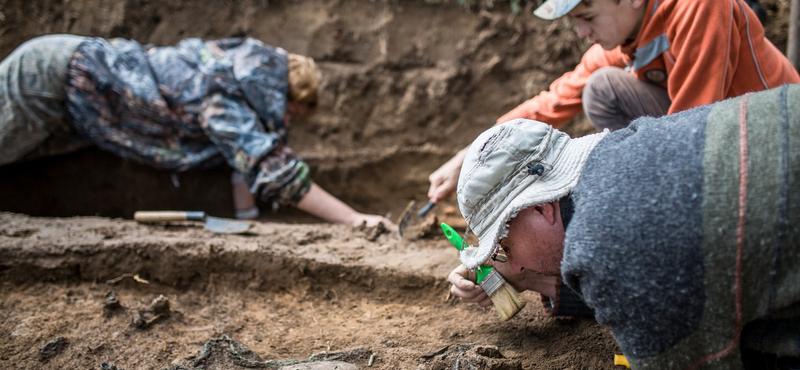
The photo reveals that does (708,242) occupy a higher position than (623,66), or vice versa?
(708,242)

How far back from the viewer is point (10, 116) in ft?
10.6

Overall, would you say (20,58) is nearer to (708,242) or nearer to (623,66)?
(623,66)

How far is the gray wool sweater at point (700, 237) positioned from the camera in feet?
3.22

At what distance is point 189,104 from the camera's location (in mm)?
3381

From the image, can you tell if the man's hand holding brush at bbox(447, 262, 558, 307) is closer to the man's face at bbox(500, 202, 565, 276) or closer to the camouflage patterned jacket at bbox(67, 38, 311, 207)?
the man's face at bbox(500, 202, 565, 276)

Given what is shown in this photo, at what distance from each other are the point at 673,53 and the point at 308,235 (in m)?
1.76

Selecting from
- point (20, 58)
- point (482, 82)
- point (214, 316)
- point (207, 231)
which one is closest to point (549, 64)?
point (482, 82)

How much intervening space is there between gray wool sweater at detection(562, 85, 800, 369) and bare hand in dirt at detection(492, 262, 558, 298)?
617mm

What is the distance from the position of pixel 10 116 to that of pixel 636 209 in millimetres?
3428

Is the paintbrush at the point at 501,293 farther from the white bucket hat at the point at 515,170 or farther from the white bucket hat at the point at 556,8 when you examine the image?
the white bucket hat at the point at 556,8

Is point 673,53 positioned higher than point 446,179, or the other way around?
point 673,53

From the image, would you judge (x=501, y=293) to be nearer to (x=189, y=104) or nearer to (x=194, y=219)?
(x=194, y=219)

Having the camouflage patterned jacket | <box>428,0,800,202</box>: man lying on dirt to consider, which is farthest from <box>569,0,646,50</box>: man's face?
the camouflage patterned jacket

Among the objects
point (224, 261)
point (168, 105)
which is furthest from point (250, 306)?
point (168, 105)
